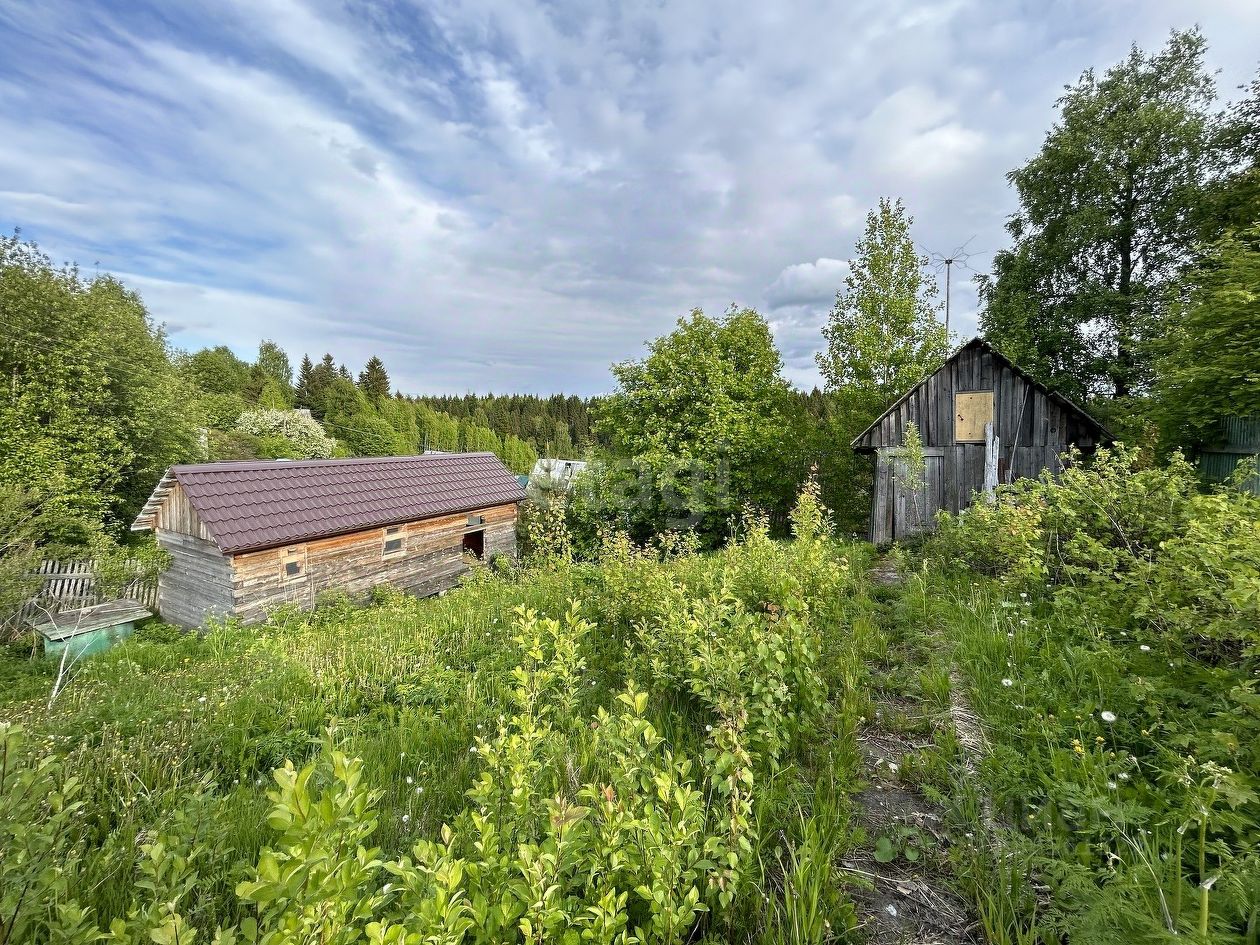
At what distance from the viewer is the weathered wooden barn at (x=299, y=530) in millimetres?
10500

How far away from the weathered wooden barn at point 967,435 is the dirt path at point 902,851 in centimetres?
808

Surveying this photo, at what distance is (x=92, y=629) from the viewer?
379 inches

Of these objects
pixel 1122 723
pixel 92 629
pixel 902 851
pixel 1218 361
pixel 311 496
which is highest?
pixel 1218 361

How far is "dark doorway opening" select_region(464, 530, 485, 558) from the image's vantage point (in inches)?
678

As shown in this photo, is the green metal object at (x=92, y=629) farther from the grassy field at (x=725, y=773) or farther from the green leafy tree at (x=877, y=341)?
the green leafy tree at (x=877, y=341)

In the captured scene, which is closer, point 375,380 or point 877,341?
point 877,341

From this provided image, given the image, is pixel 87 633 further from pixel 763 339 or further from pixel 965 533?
pixel 763 339

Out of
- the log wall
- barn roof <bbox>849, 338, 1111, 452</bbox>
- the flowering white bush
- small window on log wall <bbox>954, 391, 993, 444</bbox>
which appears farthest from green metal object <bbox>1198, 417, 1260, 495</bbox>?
the flowering white bush

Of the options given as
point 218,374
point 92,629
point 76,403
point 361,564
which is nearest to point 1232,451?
point 361,564

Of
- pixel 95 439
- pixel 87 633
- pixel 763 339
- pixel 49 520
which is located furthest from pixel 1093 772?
pixel 95 439

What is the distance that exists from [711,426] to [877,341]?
5.35 m

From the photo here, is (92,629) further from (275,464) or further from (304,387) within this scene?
(304,387)

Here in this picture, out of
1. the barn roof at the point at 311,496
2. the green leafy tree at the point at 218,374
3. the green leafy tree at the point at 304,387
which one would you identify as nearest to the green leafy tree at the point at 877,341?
the barn roof at the point at 311,496

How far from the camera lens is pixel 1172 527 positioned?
4.26 m
